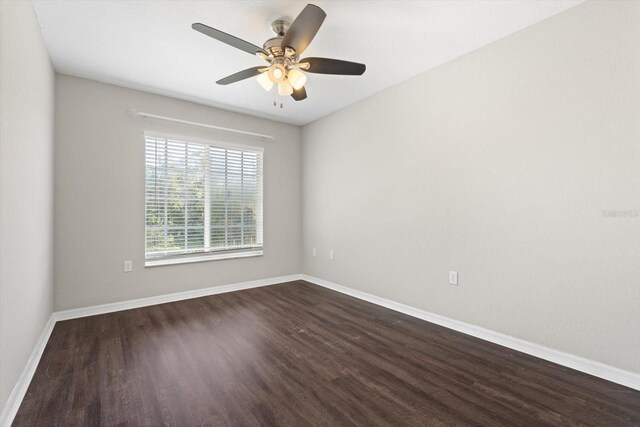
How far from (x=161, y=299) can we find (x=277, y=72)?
2979 millimetres

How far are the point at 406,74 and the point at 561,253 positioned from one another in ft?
7.08

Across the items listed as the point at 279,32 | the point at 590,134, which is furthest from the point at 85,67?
the point at 590,134

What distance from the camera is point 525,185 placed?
7.67 ft

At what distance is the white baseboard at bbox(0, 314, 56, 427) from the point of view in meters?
1.52

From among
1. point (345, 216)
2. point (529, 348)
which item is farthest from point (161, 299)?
point (529, 348)

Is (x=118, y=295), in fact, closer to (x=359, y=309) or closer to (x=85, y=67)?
(x=85, y=67)

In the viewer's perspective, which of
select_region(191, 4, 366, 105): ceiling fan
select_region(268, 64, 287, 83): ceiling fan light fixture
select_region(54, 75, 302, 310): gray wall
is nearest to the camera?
select_region(191, 4, 366, 105): ceiling fan

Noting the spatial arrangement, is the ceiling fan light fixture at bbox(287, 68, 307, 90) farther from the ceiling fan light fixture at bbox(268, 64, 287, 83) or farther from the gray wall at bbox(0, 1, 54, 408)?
the gray wall at bbox(0, 1, 54, 408)

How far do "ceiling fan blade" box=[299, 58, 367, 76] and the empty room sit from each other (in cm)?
2

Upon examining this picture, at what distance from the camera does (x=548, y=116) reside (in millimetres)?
2209

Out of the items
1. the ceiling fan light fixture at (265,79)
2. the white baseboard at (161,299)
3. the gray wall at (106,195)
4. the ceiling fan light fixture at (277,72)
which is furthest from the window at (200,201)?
the ceiling fan light fixture at (277,72)

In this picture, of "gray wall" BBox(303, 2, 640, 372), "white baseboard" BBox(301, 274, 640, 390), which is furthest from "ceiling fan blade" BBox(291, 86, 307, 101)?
"white baseboard" BBox(301, 274, 640, 390)

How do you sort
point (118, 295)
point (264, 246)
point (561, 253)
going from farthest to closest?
point (264, 246), point (118, 295), point (561, 253)

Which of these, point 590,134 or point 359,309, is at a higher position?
point 590,134
